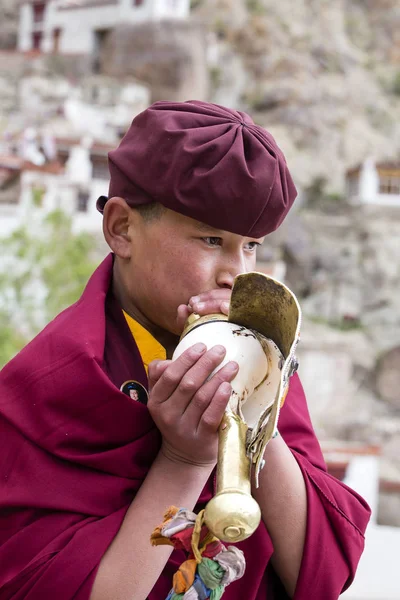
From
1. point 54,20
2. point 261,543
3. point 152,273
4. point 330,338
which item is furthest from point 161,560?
point 54,20

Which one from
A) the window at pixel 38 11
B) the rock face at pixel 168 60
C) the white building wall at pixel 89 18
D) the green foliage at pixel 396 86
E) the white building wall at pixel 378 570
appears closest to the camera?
the white building wall at pixel 378 570

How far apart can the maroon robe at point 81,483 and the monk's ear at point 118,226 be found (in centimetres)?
10

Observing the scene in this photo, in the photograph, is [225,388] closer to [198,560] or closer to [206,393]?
[206,393]

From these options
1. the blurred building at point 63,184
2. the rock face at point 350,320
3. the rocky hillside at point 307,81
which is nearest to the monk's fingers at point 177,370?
the rock face at point 350,320

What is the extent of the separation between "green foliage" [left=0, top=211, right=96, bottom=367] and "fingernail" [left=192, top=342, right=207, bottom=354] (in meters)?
9.15

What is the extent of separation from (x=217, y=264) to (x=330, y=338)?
15283mm

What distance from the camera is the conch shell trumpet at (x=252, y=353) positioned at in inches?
32.9

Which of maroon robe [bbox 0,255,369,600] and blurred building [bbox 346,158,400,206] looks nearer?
maroon robe [bbox 0,255,369,600]

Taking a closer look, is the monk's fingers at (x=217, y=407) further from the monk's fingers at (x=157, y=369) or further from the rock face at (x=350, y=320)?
the rock face at (x=350, y=320)

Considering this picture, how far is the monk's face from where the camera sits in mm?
1048

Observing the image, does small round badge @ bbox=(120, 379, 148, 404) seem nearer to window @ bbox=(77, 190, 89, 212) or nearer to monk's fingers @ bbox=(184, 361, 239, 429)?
monk's fingers @ bbox=(184, 361, 239, 429)

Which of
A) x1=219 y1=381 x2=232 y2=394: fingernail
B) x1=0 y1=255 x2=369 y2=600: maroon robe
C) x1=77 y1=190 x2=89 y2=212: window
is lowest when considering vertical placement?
x1=77 y1=190 x2=89 y2=212: window

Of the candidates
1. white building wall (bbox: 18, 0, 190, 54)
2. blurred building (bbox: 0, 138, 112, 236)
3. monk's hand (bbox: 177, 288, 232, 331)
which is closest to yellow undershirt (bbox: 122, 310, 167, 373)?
monk's hand (bbox: 177, 288, 232, 331)

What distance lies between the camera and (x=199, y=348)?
899mm
